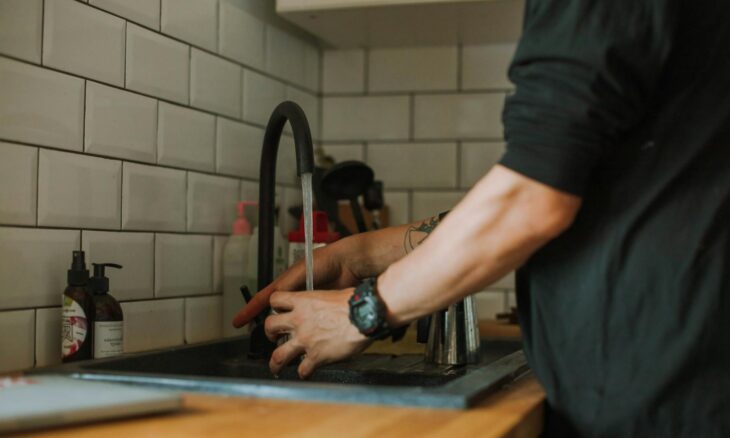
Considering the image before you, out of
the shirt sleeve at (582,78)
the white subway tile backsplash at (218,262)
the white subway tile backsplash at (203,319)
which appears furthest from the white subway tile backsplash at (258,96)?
the shirt sleeve at (582,78)

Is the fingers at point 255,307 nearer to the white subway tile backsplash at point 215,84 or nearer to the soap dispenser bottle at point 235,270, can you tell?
the soap dispenser bottle at point 235,270

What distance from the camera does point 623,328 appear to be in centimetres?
94

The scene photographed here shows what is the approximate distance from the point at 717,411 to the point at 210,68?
1.02m

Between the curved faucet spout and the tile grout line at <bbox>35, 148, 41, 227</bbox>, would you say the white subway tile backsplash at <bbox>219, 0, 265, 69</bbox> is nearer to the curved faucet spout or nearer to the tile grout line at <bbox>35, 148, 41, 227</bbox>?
the curved faucet spout

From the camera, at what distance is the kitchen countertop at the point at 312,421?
0.74 metres

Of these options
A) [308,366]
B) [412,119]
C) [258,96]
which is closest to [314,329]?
[308,366]

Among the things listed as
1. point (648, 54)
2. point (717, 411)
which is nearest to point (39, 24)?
point (648, 54)

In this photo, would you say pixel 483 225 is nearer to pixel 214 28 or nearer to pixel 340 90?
pixel 214 28

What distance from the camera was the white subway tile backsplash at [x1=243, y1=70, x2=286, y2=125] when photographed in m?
1.73

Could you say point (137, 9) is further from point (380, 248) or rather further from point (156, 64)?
point (380, 248)

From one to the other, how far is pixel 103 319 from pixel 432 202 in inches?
39.5

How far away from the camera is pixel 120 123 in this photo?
1.34 m

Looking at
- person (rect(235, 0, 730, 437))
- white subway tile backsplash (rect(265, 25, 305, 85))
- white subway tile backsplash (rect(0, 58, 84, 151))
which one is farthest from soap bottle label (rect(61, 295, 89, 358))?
white subway tile backsplash (rect(265, 25, 305, 85))

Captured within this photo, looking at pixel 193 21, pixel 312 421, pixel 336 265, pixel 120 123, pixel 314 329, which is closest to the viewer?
pixel 312 421
